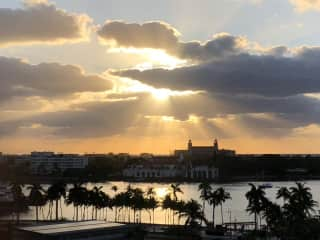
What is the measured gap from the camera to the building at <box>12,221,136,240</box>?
19.4 meters

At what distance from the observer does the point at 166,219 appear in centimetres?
4269

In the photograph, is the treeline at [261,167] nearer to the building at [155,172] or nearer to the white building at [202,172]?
the white building at [202,172]

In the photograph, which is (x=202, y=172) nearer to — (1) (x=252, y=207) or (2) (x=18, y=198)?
(2) (x=18, y=198)

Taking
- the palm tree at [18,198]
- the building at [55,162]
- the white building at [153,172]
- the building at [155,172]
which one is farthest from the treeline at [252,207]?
the building at [55,162]

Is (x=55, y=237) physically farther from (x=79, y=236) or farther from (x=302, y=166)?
(x=302, y=166)

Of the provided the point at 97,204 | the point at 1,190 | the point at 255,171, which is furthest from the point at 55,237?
the point at 255,171

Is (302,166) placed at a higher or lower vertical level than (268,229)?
higher

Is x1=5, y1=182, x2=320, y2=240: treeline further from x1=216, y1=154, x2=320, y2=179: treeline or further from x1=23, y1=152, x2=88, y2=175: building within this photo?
x1=23, y1=152, x2=88, y2=175: building

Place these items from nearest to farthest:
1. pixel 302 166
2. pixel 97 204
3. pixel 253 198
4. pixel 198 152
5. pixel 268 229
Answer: pixel 268 229, pixel 253 198, pixel 97 204, pixel 302 166, pixel 198 152

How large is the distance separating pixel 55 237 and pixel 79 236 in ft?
3.28

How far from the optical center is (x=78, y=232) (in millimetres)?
19781

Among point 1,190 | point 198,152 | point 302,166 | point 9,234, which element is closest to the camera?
point 9,234

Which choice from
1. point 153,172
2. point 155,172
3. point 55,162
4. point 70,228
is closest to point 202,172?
point 155,172

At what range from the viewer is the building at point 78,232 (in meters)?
19.4
